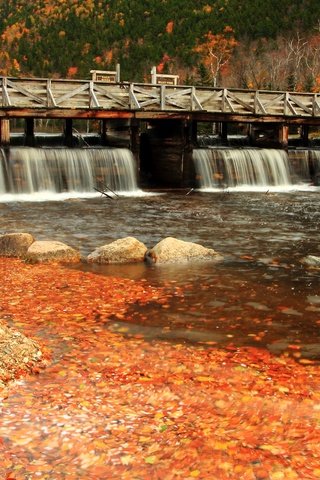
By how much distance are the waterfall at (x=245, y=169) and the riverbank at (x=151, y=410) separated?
66.7 feet

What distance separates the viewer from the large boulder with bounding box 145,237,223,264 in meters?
13.8

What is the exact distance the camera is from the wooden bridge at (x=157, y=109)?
26.4 metres

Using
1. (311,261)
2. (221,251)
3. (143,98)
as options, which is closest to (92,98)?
(143,98)

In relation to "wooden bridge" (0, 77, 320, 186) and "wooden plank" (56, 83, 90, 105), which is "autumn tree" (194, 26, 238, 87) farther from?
"wooden plank" (56, 83, 90, 105)

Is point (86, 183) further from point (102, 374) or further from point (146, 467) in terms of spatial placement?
point (146, 467)

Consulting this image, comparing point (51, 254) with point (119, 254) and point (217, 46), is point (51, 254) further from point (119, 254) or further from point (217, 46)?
point (217, 46)

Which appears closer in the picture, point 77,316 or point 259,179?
point 77,316

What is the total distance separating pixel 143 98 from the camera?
1151 inches

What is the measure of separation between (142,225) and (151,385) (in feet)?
39.5

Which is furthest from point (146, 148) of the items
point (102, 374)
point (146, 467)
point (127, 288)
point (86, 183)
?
point (146, 467)

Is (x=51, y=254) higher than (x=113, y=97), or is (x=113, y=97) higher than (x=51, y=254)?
(x=113, y=97)

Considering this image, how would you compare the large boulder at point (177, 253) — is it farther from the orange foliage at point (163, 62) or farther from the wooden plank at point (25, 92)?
the orange foliage at point (163, 62)

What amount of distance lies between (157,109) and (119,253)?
52.9 feet

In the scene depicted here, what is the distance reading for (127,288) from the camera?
11555 mm
